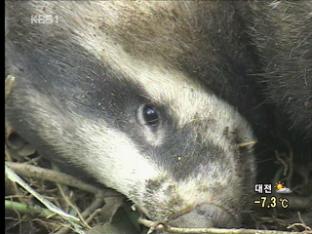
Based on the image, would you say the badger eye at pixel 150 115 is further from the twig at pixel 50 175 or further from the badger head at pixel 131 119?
the twig at pixel 50 175

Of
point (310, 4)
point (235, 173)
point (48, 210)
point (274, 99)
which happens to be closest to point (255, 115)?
point (274, 99)

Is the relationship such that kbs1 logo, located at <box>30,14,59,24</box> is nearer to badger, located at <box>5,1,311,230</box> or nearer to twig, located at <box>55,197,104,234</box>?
badger, located at <box>5,1,311,230</box>

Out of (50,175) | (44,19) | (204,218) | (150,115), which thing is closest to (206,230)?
(204,218)

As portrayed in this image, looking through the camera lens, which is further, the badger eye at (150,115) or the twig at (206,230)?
the badger eye at (150,115)

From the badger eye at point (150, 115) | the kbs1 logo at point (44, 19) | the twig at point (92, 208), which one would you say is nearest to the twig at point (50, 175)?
the twig at point (92, 208)

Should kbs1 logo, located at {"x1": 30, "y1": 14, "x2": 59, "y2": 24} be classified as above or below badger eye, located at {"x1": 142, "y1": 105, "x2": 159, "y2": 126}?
above

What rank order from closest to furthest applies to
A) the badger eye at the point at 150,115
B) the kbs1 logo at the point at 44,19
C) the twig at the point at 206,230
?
the twig at the point at 206,230, the badger eye at the point at 150,115, the kbs1 logo at the point at 44,19

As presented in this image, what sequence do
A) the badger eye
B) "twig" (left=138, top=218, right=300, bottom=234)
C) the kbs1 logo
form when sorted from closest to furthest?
"twig" (left=138, top=218, right=300, bottom=234)
the badger eye
the kbs1 logo

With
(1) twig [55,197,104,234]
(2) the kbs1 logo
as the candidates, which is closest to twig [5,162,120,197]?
(1) twig [55,197,104,234]
